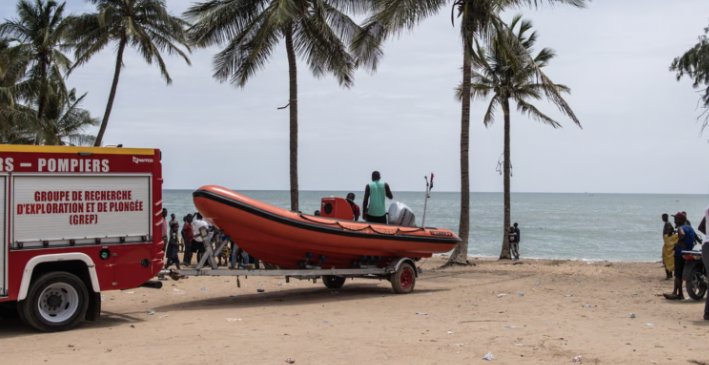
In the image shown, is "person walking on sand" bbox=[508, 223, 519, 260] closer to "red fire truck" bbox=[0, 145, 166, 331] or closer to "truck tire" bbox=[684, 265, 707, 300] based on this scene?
"truck tire" bbox=[684, 265, 707, 300]

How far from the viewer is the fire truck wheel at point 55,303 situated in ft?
26.0

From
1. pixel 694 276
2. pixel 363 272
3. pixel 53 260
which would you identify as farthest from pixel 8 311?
pixel 694 276

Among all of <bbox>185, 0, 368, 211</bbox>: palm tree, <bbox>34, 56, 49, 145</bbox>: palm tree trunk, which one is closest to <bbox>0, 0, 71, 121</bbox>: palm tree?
<bbox>34, 56, 49, 145</bbox>: palm tree trunk

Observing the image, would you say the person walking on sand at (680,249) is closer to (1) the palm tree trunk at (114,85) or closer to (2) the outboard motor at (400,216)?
(2) the outboard motor at (400,216)

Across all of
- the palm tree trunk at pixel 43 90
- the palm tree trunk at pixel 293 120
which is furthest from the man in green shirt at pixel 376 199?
the palm tree trunk at pixel 43 90

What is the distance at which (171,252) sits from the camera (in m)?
16.9

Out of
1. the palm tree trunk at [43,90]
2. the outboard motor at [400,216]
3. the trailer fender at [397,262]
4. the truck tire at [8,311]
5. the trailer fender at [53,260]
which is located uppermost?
the palm tree trunk at [43,90]

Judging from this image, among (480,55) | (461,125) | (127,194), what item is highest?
(480,55)

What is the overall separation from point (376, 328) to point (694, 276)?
20.8ft

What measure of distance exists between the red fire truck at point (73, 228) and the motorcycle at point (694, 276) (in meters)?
8.82

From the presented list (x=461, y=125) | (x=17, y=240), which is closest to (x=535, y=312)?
(x=17, y=240)

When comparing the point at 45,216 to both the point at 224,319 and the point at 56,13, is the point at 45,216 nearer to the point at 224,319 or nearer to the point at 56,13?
the point at 224,319

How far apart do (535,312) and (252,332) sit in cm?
447

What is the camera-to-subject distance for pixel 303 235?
418 inches
